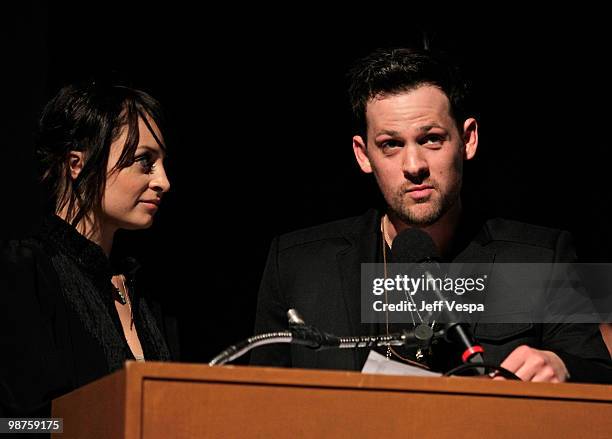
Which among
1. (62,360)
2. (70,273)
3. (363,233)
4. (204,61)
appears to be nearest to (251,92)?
(204,61)

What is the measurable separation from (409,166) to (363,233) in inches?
12.1

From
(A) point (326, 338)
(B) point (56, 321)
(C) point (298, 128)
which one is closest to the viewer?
(A) point (326, 338)

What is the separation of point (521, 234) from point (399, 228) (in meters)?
0.34

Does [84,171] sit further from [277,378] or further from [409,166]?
[277,378]

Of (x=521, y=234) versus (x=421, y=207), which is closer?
(x=421, y=207)

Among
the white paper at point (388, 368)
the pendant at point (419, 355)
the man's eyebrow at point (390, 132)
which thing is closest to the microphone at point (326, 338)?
the white paper at point (388, 368)

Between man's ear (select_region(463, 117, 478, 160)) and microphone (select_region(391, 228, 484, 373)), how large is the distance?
2.11ft

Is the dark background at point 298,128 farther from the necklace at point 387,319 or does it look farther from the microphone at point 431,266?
the microphone at point 431,266

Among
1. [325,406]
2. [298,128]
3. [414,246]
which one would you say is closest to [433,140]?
[414,246]

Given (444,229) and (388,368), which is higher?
(444,229)

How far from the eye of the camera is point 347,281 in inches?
106

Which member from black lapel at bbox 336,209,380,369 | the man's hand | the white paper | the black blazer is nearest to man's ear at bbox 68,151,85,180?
the black blazer

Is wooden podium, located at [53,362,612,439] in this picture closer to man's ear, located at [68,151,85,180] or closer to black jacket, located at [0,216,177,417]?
black jacket, located at [0,216,177,417]

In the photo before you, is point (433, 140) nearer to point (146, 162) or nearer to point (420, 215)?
point (420, 215)
